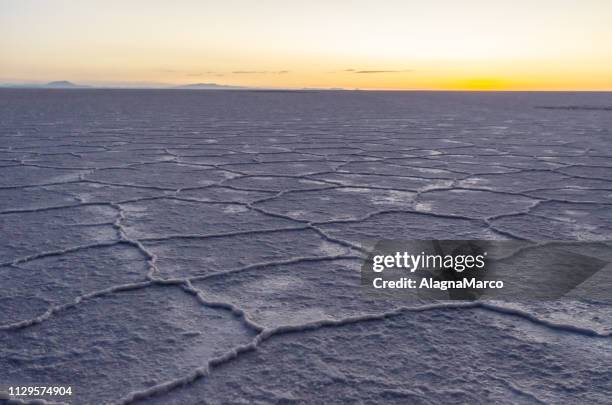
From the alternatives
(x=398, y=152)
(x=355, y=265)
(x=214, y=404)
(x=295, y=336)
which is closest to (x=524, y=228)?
(x=355, y=265)

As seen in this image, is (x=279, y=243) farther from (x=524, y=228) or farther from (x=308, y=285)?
(x=524, y=228)

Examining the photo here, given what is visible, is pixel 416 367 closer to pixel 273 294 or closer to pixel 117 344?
pixel 273 294

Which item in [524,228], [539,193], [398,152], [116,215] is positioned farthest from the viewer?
[398,152]

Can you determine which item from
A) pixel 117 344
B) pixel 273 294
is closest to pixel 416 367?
pixel 273 294
